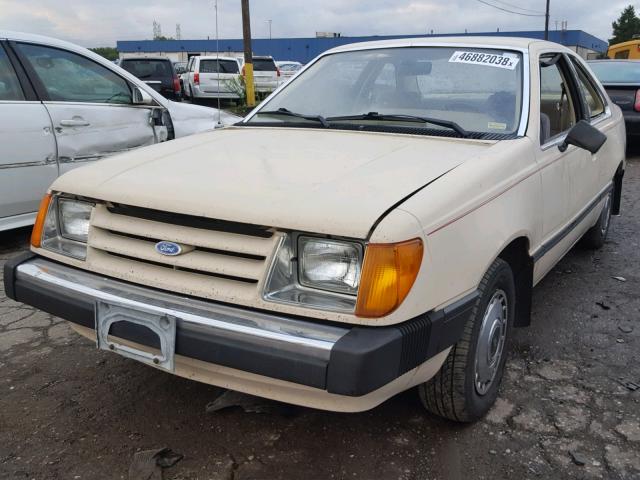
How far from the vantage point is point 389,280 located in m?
1.83

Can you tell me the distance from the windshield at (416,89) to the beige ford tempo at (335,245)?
0.01m

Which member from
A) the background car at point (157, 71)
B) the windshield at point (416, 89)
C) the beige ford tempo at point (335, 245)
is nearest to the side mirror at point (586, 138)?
the beige ford tempo at point (335, 245)

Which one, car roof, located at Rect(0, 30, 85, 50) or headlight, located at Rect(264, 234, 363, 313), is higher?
car roof, located at Rect(0, 30, 85, 50)

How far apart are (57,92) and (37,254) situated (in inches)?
107

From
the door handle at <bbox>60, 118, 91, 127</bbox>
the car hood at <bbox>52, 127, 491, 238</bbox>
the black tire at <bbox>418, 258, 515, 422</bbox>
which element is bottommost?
the black tire at <bbox>418, 258, 515, 422</bbox>

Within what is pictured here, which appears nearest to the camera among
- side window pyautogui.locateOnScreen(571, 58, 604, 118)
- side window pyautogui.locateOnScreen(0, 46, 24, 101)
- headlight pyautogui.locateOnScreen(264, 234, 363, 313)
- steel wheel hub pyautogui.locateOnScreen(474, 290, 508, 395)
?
headlight pyautogui.locateOnScreen(264, 234, 363, 313)

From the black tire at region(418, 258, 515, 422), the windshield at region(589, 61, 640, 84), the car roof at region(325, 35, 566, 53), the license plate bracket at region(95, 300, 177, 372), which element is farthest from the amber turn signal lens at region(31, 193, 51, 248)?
the windshield at region(589, 61, 640, 84)

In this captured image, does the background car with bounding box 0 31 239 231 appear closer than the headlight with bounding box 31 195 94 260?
No

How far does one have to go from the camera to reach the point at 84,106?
4871 millimetres

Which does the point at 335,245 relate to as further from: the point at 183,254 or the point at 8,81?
the point at 8,81

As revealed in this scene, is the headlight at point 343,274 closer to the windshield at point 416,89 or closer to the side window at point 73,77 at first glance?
the windshield at point 416,89

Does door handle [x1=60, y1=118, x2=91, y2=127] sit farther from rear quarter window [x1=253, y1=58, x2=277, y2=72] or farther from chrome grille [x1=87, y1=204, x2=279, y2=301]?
rear quarter window [x1=253, y1=58, x2=277, y2=72]

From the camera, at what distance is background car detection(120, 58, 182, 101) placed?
14.7 metres

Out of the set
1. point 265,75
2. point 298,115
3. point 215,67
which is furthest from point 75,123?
point 265,75
